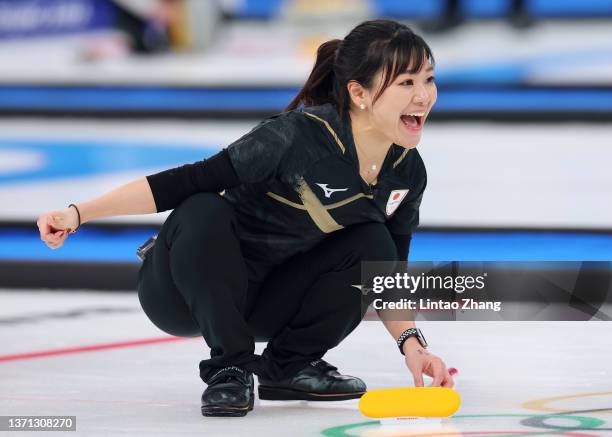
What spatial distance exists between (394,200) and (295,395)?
0.35 m

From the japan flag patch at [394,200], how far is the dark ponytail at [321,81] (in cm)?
17

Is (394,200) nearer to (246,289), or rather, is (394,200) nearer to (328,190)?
(328,190)

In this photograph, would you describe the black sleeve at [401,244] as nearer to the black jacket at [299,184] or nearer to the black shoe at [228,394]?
the black jacket at [299,184]

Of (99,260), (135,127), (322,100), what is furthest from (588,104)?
(322,100)

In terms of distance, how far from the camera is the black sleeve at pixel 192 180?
1.85 metres

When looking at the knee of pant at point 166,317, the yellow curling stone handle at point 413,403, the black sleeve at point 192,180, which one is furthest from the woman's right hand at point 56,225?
the yellow curling stone handle at point 413,403

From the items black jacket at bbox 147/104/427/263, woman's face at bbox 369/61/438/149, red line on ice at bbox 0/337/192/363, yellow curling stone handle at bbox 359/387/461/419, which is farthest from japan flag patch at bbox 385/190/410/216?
red line on ice at bbox 0/337/192/363

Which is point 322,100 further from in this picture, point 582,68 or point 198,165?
point 582,68

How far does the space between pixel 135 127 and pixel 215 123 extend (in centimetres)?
34

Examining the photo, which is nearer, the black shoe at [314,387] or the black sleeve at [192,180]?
the black sleeve at [192,180]

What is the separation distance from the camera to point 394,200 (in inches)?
77.4

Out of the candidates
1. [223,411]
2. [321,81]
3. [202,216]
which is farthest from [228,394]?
[321,81]

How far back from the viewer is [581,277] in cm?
272

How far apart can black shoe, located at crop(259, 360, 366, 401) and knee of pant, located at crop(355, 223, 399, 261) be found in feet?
0.67
